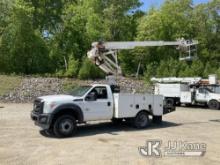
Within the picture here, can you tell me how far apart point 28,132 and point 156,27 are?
40.8 m

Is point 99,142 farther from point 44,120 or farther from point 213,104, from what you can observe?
point 213,104

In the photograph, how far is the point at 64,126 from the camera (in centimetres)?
1380

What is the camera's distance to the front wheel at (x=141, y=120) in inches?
636

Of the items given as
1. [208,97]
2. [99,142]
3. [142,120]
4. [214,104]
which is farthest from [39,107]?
[208,97]

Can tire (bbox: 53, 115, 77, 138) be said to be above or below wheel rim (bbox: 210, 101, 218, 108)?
below

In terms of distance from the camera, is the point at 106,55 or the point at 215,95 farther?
the point at 215,95

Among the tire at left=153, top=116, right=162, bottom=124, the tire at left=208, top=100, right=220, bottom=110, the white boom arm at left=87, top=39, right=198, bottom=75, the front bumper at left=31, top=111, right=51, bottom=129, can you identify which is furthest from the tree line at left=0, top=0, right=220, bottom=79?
the front bumper at left=31, top=111, right=51, bottom=129

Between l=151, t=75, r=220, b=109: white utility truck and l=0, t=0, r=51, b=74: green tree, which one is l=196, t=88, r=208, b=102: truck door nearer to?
l=151, t=75, r=220, b=109: white utility truck

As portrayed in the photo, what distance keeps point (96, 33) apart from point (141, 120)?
34154 mm

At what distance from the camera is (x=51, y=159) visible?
409 inches

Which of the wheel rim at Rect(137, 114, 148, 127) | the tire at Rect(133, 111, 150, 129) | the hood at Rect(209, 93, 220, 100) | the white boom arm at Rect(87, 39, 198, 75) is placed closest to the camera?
the tire at Rect(133, 111, 150, 129)

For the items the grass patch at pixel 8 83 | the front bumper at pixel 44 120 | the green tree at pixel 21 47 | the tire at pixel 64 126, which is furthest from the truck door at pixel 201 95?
the green tree at pixel 21 47

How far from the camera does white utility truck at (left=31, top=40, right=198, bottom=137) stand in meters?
13.7

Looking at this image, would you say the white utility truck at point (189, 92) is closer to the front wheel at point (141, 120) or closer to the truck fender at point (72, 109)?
the front wheel at point (141, 120)
